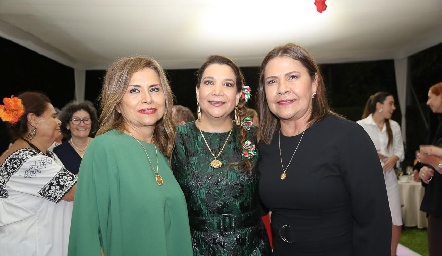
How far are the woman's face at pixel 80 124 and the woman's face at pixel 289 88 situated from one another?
2680mm

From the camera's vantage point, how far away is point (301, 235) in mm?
1869

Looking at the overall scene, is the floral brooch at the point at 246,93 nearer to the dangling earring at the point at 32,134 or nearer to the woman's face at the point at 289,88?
the woman's face at the point at 289,88

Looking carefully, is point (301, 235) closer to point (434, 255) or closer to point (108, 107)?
point (108, 107)

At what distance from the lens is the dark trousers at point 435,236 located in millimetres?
3398

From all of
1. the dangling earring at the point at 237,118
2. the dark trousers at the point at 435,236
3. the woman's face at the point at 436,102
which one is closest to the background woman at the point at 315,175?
the dangling earring at the point at 237,118

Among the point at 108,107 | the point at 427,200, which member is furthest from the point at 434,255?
the point at 108,107

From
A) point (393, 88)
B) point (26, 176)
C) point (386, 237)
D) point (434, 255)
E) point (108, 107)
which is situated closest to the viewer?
point (386, 237)

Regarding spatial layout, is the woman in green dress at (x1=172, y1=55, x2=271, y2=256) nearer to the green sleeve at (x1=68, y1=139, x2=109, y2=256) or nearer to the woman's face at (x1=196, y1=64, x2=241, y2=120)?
the woman's face at (x1=196, y1=64, x2=241, y2=120)

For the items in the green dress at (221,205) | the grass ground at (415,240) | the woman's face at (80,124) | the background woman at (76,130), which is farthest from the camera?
the grass ground at (415,240)

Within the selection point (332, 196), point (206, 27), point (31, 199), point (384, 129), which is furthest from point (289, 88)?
point (206, 27)

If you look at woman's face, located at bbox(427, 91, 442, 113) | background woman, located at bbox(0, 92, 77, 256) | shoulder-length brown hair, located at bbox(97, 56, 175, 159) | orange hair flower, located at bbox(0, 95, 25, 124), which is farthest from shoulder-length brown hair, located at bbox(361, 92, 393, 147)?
orange hair flower, located at bbox(0, 95, 25, 124)

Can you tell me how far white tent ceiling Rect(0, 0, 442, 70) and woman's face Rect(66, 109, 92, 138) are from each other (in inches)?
57.1

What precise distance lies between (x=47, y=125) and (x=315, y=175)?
202 cm

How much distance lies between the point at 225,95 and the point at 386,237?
1062 millimetres
